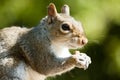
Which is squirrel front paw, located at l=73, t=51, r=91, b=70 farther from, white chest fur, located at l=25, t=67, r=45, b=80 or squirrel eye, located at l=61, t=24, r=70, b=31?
white chest fur, located at l=25, t=67, r=45, b=80

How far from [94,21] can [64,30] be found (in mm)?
2006

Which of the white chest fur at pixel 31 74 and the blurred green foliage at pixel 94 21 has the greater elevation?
the white chest fur at pixel 31 74

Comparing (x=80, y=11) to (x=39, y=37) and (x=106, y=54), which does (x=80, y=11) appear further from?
(x=39, y=37)

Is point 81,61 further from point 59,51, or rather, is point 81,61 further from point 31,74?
point 31,74

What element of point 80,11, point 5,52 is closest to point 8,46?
point 5,52

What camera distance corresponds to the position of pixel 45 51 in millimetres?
3541

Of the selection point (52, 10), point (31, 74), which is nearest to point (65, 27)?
point (52, 10)

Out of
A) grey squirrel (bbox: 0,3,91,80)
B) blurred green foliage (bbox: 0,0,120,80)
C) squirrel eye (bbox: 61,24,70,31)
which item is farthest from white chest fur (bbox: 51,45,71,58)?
blurred green foliage (bbox: 0,0,120,80)

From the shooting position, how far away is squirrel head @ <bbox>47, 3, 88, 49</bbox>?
131 inches

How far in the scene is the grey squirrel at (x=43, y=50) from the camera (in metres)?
3.40

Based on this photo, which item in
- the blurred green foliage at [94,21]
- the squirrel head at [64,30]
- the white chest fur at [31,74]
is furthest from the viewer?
the blurred green foliage at [94,21]

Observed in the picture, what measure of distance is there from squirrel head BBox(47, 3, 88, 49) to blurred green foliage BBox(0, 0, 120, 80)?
1.73m

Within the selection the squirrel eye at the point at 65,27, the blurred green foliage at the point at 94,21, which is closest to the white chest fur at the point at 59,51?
the squirrel eye at the point at 65,27

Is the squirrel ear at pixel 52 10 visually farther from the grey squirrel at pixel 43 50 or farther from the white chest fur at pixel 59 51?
the white chest fur at pixel 59 51
